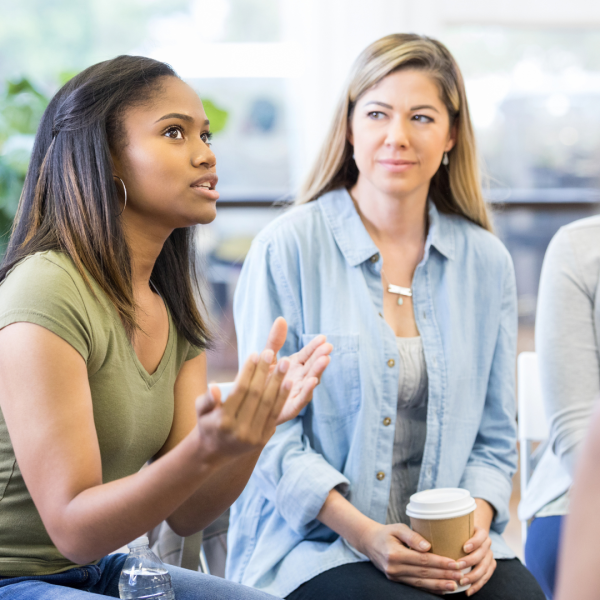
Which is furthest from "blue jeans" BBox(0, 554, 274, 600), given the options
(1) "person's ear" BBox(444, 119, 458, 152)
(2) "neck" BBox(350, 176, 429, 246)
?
(1) "person's ear" BBox(444, 119, 458, 152)

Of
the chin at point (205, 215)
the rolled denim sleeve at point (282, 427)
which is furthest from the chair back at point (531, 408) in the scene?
the chin at point (205, 215)

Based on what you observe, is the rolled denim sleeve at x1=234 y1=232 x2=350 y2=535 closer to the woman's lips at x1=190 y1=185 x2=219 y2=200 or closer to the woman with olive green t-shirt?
the woman with olive green t-shirt

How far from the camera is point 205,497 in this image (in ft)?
3.81

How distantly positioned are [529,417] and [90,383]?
1.12 metres

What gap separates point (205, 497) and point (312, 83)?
2.20 m

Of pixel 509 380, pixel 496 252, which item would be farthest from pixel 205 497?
pixel 496 252

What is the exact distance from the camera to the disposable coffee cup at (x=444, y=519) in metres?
1.19

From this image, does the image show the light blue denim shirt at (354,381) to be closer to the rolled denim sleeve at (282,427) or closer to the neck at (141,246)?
the rolled denim sleeve at (282,427)

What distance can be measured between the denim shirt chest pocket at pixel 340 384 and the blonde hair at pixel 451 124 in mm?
395

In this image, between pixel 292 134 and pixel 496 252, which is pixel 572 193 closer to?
pixel 292 134

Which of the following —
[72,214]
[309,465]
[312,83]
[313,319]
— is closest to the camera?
[72,214]

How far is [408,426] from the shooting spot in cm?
150

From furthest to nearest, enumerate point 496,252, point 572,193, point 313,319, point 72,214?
point 572,193 → point 496,252 → point 313,319 → point 72,214

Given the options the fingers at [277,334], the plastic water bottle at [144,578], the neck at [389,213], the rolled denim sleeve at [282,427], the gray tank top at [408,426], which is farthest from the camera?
the neck at [389,213]
